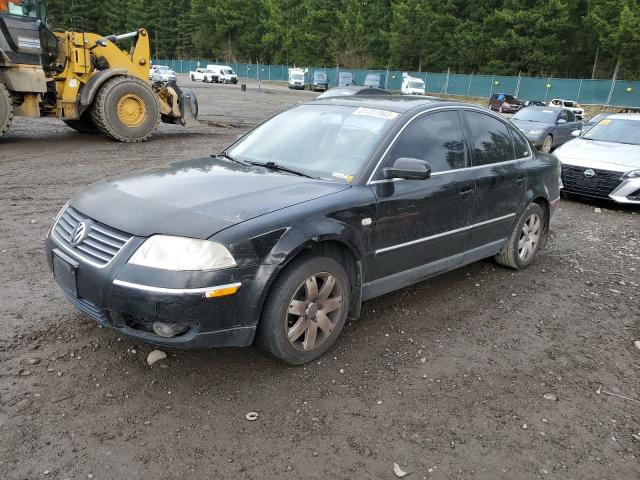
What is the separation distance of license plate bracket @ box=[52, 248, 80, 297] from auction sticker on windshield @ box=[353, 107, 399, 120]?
235 centimetres

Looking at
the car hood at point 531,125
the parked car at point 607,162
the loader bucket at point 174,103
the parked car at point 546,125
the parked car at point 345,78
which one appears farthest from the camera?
the parked car at point 345,78

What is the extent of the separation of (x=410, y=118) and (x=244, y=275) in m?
1.92

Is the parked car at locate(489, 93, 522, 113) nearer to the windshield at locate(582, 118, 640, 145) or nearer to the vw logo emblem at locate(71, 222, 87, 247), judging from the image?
the windshield at locate(582, 118, 640, 145)

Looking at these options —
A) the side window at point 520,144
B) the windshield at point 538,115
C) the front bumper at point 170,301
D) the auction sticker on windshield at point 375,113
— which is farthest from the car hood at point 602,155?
the front bumper at point 170,301

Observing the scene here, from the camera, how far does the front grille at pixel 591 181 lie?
28.2 ft

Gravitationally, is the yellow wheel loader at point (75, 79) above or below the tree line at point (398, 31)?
below

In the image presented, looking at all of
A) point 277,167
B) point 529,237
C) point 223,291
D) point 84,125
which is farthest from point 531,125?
point 223,291

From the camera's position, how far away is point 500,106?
116 feet

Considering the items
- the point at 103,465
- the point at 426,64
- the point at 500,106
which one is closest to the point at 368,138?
the point at 103,465

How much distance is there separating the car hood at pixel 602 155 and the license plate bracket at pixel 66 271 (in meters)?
8.35

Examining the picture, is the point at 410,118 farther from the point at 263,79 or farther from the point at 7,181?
the point at 263,79

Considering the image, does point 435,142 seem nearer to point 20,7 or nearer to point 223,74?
point 20,7

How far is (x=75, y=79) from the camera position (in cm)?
1165

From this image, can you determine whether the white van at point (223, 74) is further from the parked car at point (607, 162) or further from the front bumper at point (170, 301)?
the front bumper at point (170, 301)
